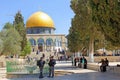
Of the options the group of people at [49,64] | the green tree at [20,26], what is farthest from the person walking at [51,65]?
the green tree at [20,26]

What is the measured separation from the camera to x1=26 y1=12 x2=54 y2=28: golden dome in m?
90.6

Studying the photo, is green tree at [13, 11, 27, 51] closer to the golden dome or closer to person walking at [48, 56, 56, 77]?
the golden dome

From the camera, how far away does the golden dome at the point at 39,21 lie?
9056cm

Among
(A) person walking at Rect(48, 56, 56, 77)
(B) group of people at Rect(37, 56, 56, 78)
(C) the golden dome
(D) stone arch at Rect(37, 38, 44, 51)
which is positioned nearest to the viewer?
(B) group of people at Rect(37, 56, 56, 78)

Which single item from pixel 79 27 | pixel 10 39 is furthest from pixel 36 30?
pixel 79 27

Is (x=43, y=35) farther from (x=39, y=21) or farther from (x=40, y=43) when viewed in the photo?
(x=39, y=21)

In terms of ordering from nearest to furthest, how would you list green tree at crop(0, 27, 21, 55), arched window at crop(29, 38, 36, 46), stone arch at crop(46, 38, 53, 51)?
green tree at crop(0, 27, 21, 55), arched window at crop(29, 38, 36, 46), stone arch at crop(46, 38, 53, 51)

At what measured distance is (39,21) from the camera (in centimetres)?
9106

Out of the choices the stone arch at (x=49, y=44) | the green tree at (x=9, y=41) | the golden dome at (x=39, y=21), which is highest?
the golden dome at (x=39, y=21)

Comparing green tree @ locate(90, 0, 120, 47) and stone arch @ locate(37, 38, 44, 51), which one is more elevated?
stone arch @ locate(37, 38, 44, 51)

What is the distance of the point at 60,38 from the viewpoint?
98.1 meters

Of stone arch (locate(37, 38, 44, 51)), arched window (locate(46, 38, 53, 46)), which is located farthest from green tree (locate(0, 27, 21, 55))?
stone arch (locate(37, 38, 44, 51))

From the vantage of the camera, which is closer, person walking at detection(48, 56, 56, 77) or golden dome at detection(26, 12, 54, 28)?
person walking at detection(48, 56, 56, 77)

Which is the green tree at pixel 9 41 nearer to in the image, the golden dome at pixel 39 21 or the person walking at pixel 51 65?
the person walking at pixel 51 65
